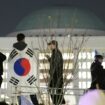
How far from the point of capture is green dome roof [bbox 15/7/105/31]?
8438mm

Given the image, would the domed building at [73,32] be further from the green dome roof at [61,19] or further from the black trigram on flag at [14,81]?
the black trigram on flag at [14,81]

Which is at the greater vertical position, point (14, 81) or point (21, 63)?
point (21, 63)

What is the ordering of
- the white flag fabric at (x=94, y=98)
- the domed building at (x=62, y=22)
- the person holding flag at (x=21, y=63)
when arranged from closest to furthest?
1. the white flag fabric at (x=94, y=98)
2. the person holding flag at (x=21, y=63)
3. the domed building at (x=62, y=22)

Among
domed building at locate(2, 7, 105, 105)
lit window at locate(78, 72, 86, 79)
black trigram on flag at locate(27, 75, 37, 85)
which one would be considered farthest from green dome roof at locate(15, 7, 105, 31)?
black trigram on flag at locate(27, 75, 37, 85)

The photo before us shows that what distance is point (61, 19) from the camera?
855 cm

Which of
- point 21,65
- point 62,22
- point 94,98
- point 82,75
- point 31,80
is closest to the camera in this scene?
point 94,98

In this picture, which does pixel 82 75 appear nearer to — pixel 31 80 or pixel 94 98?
pixel 31 80

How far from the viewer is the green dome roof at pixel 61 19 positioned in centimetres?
844

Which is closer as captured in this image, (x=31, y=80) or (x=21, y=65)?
(x=31, y=80)

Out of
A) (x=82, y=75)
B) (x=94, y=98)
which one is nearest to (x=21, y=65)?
(x=82, y=75)

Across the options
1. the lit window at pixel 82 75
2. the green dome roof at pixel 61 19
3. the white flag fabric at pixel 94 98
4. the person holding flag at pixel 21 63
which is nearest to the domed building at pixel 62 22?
the green dome roof at pixel 61 19

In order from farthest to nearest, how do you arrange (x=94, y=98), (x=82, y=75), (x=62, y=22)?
(x=62, y=22) → (x=82, y=75) → (x=94, y=98)

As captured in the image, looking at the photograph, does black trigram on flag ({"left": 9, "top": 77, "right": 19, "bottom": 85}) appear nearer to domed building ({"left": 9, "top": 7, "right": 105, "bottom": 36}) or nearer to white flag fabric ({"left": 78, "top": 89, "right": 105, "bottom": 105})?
domed building ({"left": 9, "top": 7, "right": 105, "bottom": 36})

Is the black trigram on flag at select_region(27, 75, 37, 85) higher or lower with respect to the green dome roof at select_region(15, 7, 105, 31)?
lower
